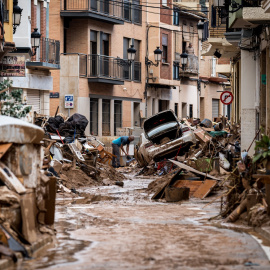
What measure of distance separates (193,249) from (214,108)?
59.4 m

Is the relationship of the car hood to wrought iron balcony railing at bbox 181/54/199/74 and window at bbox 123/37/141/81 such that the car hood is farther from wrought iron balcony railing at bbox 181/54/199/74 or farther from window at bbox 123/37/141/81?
wrought iron balcony railing at bbox 181/54/199/74

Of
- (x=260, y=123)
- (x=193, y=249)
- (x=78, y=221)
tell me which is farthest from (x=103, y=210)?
(x=260, y=123)

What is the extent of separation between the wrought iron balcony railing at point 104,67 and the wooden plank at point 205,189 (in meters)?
24.2

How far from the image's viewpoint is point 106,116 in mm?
50156

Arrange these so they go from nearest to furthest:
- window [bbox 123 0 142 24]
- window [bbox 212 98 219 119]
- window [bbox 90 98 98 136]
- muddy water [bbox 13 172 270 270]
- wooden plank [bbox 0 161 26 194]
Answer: muddy water [bbox 13 172 270 270] < wooden plank [bbox 0 161 26 194] < window [bbox 90 98 98 136] < window [bbox 123 0 142 24] < window [bbox 212 98 219 119]

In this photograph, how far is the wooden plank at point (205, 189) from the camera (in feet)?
76.5

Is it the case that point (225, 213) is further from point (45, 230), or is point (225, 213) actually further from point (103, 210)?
point (45, 230)

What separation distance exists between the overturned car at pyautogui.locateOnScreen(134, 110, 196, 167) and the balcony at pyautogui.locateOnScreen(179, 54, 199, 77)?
973 inches

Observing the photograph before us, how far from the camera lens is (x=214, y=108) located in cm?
7194

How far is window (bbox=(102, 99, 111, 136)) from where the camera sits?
164 ft

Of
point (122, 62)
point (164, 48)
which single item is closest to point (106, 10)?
point (122, 62)

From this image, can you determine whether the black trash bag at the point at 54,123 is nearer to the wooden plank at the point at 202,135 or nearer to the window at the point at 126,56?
the wooden plank at the point at 202,135

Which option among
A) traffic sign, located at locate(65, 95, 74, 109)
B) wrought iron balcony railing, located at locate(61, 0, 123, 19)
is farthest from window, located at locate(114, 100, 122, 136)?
traffic sign, located at locate(65, 95, 74, 109)

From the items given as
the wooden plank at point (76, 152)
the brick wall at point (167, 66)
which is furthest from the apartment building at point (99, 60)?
the wooden plank at point (76, 152)
